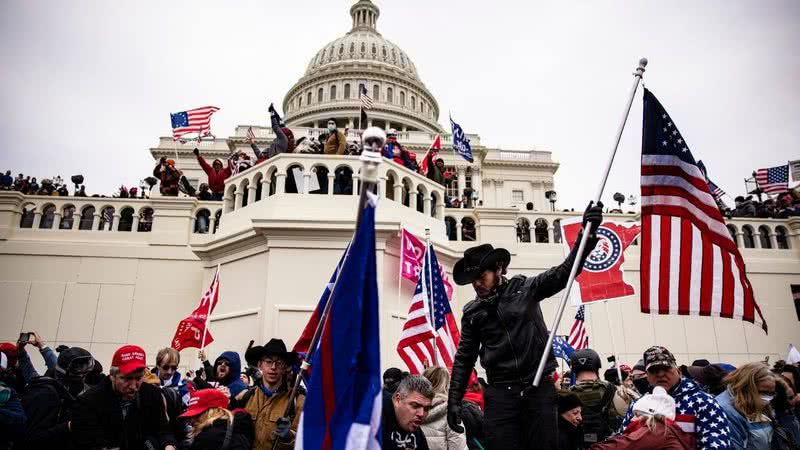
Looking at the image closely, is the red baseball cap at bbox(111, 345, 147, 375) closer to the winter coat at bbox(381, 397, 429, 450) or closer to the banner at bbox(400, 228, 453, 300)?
the winter coat at bbox(381, 397, 429, 450)

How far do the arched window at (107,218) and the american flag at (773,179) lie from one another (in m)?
22.2

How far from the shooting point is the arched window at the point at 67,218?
14500mm

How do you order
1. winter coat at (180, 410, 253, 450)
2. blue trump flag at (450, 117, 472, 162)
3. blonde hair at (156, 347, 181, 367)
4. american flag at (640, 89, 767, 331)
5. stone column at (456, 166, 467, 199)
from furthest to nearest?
stone column at (456, 166, 467, 199)
blue trump flag at (450, 117, 472, 162)
blonde hair at (156, 347, 181, 367)
american flag at (640, 89, 767, 331)
winter coat at (180, 410, 253, 450)

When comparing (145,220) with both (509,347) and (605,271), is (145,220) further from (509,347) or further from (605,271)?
(509,347)

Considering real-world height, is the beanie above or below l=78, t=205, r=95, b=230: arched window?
below

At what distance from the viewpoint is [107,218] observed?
48.9 feet

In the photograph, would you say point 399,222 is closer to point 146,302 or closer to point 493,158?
point 146,302

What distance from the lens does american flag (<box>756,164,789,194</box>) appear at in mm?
20922

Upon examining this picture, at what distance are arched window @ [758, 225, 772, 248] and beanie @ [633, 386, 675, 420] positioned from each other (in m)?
15.0

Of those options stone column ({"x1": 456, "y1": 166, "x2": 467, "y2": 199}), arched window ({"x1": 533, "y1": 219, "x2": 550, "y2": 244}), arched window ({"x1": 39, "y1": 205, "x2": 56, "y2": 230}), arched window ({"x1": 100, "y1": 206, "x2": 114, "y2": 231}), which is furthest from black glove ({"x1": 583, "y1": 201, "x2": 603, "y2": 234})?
stone column ({"x1": 456, "y1": 166, "x2": 467, "y2": 199})

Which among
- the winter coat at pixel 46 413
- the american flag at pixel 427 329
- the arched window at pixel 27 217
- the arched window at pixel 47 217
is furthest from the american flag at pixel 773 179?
the arched window at pixel 27 217

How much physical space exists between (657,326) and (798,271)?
14.9ft

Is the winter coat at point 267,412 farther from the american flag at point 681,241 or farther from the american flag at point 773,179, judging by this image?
the american flag at point 773,179

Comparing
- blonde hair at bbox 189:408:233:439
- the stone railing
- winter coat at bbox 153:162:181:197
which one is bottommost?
blonde hair at bbox 189:408:233:439
